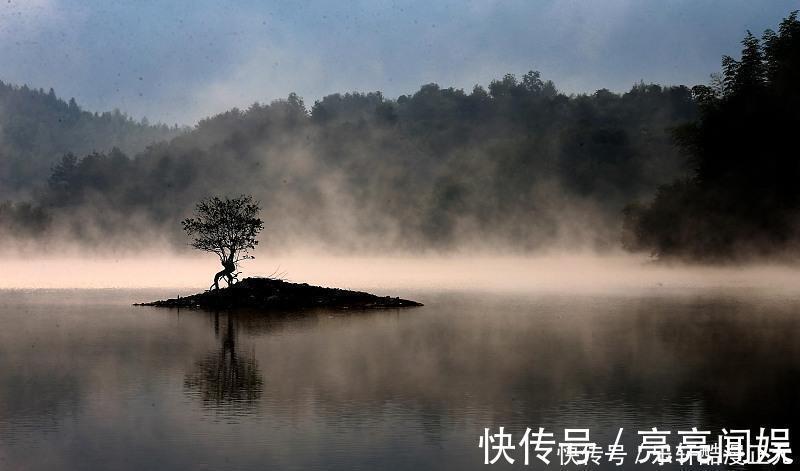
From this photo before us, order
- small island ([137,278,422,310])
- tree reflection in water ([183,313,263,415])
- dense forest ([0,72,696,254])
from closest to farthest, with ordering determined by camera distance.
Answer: tree reflection in water ([183,313,263,415]) → small island ([137,278,422,310]) → dense forest ([0,72,696,254])

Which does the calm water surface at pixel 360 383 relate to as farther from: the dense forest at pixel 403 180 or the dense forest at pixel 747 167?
the dense forest at pixel 403 180

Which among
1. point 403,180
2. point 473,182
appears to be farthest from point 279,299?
point 403,180

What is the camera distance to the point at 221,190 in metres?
184

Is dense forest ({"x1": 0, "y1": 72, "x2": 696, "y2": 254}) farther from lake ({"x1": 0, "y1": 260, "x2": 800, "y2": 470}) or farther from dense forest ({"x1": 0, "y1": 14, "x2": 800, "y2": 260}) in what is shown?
lake ({"x1": 0, "y1": 260, "x2": 800, "y2": 470})

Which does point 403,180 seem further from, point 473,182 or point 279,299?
point 279,299

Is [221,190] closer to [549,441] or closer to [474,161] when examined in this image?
[474,161]

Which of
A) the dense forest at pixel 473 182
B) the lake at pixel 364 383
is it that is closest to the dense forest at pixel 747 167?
the dense forest at pixel 473 182

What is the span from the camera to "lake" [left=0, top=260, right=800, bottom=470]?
58.6 ft

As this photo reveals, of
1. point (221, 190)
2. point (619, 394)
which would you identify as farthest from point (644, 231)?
point (221, 190)

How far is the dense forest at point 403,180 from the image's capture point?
15038 centimetres

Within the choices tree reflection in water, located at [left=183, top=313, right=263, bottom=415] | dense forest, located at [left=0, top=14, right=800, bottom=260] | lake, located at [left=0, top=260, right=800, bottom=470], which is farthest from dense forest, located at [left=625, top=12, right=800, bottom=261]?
tree reflection in water, located at [left=183, top=313, right=263, bottom=415]

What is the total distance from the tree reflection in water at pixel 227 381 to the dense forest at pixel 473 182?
66048mm

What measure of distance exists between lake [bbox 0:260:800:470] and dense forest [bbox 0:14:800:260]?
51.3 m

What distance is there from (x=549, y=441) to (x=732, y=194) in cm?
7435
